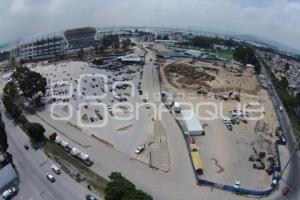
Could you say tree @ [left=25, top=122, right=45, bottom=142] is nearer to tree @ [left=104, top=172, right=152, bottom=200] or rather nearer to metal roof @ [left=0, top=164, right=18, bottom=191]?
metal roof @ [left=0, top=164, right=18, bottom=191]

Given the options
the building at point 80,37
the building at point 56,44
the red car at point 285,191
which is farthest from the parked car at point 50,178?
the building at point 80,37

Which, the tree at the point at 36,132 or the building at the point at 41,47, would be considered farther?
the building at the point at 41,47

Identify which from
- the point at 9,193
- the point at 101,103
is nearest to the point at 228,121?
the point at 101,103

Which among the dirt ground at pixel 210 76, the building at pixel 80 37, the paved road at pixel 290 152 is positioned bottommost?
the paved road at pixel 290 152

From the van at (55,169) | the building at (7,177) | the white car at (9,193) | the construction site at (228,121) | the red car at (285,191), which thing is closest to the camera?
the white car at (9,193)

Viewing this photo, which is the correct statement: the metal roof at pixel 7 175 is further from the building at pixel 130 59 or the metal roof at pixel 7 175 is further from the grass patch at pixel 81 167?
the building at pixel 130 59

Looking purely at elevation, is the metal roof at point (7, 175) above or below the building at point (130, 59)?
below

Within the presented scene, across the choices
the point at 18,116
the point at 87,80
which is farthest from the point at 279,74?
the point at 18,116
